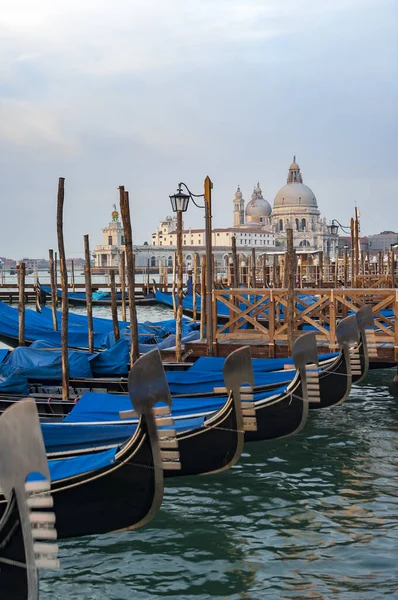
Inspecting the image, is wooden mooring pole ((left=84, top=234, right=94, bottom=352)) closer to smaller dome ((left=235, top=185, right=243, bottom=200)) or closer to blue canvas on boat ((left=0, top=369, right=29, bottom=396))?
blue canvas on boat ((left=0, top=369, right=29, bottom=396))

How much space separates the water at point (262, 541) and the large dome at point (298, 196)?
72.6 meters

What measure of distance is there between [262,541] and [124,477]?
96 centimetres

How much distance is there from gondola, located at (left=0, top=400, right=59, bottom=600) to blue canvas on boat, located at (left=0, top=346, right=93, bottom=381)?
390 centimetres

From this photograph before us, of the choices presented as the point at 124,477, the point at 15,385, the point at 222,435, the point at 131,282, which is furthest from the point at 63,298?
the point at 124,477

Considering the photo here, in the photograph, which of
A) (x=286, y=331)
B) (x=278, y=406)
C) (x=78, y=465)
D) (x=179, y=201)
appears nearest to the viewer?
(x=78, y=465)

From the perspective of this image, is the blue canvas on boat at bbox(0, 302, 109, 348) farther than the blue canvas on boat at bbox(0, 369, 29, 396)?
Yes

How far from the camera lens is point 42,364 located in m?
6.54

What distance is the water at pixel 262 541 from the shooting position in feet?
11.3

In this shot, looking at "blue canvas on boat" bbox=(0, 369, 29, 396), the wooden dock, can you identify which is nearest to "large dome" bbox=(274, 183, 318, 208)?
the wooden dock

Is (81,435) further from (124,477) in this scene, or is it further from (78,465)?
(124,477)

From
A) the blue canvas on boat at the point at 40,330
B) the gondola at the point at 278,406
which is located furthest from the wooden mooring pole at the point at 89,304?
the gondola at the point at 278,406

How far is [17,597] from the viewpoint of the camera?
2.27 m

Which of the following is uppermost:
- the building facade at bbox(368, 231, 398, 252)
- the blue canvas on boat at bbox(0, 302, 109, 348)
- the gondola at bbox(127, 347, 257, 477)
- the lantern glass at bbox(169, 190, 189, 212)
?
the building facade at bbox(368, 231, 398, 252)

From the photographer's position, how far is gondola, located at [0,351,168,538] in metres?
3.35
